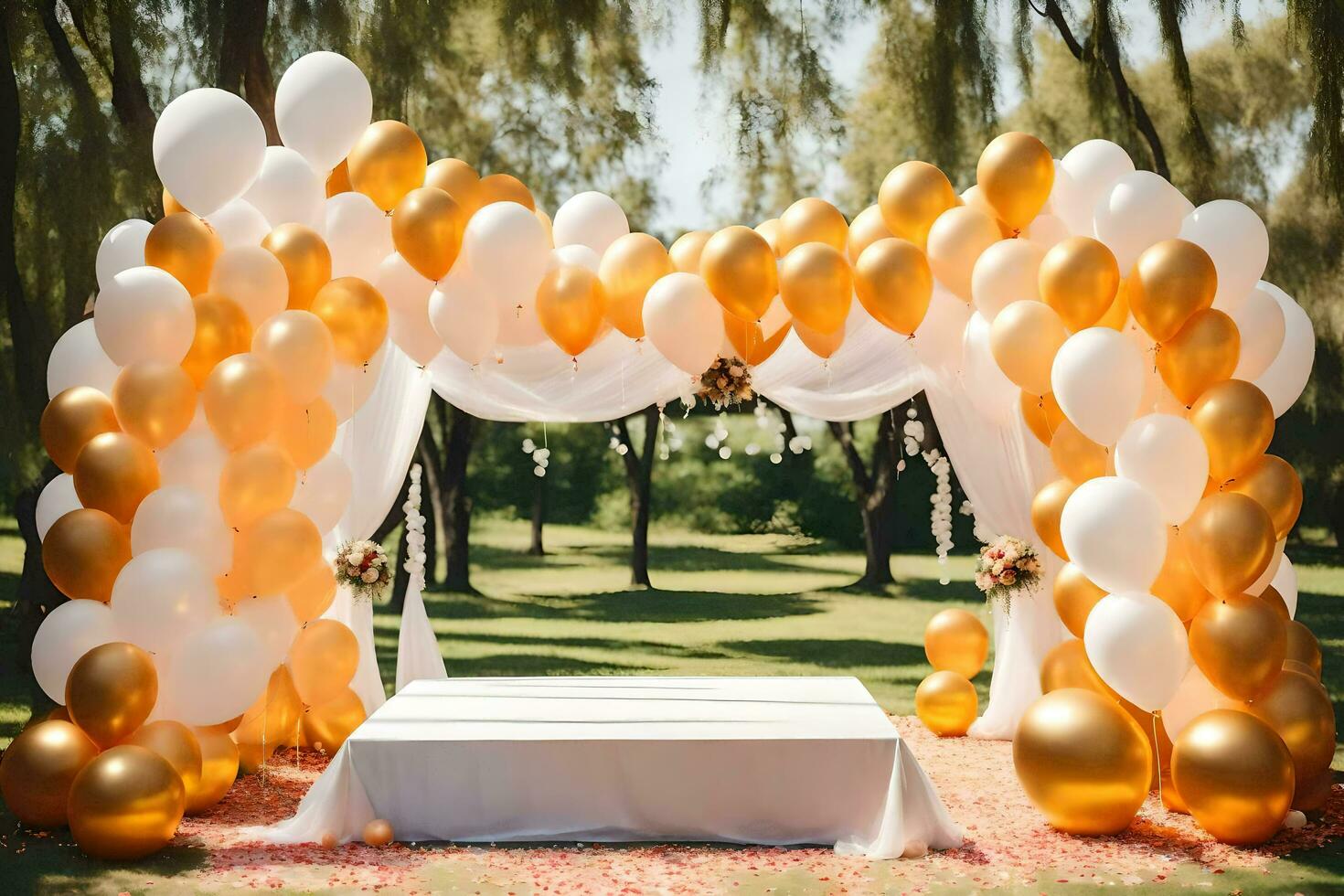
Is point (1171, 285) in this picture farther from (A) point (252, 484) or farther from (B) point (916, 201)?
(A) point (252, 484)

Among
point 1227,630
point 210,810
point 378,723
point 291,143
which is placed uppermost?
point 291,143

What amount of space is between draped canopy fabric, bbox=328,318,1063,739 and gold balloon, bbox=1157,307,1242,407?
1.09 metres

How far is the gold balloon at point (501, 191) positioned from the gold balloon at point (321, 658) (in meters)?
2.13

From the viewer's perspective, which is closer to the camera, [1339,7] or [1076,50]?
[1339,7]

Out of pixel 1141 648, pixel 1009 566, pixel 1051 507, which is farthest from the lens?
pixel 1009 566

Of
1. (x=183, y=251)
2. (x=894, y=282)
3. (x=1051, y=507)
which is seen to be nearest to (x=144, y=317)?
(x=183, y=251)

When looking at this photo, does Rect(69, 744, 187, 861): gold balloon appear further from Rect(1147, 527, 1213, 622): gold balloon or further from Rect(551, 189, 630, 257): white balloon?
Rect(1147, 527, 1213, 622): gold balloon

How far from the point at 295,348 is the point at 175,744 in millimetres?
1627

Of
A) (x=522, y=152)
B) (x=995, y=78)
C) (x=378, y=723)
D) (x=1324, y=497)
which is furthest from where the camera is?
(x=1324, y=497)

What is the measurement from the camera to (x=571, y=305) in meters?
5.43

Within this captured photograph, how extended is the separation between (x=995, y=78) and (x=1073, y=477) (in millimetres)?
4132

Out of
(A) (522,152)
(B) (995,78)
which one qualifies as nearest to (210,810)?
(B) (995,78)

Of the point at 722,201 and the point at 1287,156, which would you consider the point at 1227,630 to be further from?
the point at 722,201

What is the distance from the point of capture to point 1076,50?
9102 mm
